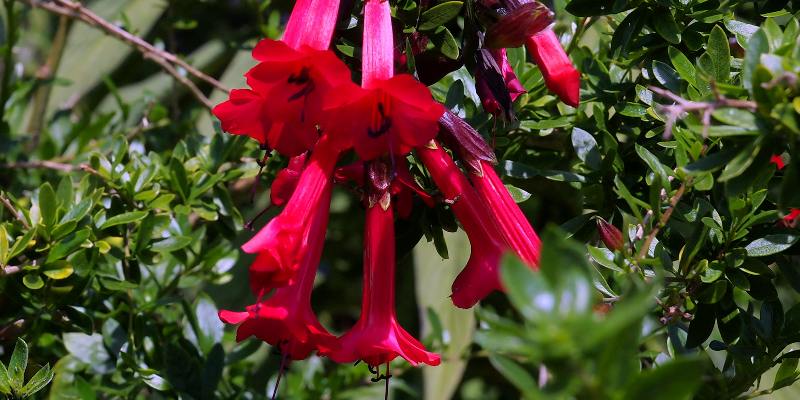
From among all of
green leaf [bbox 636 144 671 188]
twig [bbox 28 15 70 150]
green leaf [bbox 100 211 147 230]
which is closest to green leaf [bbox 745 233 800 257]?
green leaf [bbox 636 144 671 188]

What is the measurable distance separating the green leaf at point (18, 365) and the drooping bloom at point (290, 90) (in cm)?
25

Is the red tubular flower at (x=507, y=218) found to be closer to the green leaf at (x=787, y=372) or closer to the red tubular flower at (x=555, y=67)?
the red tubular flower at (x=555, y=67)

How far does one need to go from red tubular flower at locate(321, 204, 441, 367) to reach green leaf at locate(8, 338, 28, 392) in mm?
261

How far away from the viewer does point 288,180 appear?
73 cm

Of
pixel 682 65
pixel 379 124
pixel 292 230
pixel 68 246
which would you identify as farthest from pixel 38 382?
pixel 682 65

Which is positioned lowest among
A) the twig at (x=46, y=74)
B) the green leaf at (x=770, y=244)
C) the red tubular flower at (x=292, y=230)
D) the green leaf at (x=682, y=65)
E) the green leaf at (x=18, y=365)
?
the twig at (x=46, y=74)

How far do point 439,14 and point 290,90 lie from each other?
0.13 m

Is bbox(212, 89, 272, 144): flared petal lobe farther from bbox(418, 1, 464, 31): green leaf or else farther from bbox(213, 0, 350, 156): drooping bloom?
bbox(418, 1, 464, 31): green leaf

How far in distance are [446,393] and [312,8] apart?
0.69 meters

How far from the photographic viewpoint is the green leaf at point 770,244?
66 cm

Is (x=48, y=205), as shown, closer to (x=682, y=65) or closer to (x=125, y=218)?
(x=125, y=218)

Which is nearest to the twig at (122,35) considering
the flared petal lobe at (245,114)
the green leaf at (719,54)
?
the flared petal lobe at (245,114)

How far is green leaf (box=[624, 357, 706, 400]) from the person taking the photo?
0.36m

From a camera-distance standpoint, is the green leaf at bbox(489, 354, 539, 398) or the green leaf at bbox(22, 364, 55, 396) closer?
the green leaf at bbox(489, 354, 539, 398)
